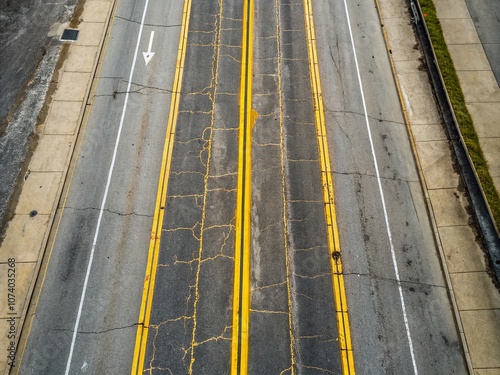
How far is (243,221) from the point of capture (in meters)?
14.8

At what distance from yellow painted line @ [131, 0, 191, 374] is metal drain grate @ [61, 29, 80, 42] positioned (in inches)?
201

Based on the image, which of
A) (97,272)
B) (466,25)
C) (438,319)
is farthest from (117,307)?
(466,25)

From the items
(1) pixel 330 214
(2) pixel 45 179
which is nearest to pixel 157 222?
(2) pixel 45 179

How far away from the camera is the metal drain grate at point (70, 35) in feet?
63.3

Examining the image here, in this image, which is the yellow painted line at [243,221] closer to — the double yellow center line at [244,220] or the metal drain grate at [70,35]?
the double yellow center line at [244,220]

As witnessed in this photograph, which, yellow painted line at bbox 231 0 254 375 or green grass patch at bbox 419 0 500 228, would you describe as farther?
green grass patch at bbox 419 0 500 228

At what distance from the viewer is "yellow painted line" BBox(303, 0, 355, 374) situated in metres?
12.8

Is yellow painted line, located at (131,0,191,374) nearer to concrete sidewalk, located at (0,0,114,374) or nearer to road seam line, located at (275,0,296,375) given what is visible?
concrete sidewalk, located at (0,0,114,374)

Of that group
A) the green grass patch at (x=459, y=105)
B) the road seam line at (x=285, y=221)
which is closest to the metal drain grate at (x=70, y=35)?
the road seam line at (x=285, y=221)

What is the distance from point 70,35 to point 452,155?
18.2 metres

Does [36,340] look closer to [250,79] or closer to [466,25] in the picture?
[250,79]

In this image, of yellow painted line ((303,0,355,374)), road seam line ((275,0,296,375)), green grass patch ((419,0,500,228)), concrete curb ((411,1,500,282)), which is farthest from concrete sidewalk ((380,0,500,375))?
road seam line ((275,0,296,375))

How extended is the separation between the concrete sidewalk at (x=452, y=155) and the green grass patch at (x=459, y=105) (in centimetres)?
36

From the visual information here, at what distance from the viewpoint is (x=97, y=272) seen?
13844mm
